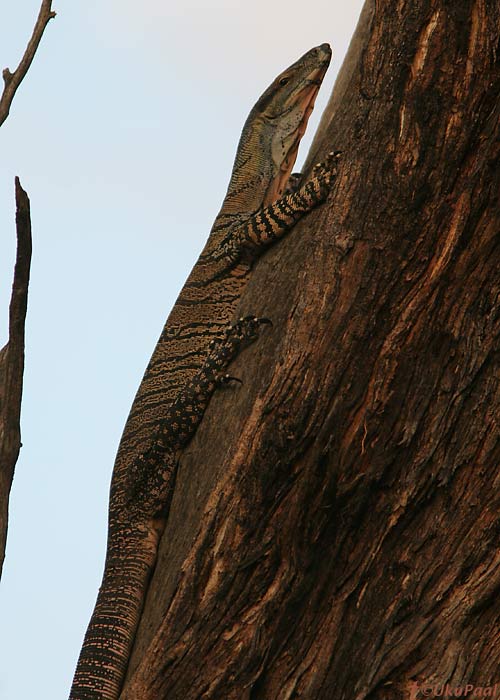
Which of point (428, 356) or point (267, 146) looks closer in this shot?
point (428, 356)

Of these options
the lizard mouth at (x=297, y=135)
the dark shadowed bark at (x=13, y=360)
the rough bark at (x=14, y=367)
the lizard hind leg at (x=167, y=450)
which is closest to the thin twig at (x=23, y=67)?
the dark shadowed bark at (x=13, y=360)

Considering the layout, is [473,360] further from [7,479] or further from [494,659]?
[7,479]

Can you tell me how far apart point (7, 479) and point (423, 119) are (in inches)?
107

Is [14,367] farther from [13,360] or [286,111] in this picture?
[286,111]

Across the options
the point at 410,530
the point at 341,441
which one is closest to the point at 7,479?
the point at 341,441

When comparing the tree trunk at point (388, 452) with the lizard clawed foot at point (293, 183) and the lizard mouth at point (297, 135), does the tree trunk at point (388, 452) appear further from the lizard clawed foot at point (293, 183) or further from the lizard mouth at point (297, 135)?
the lizard mouth at point (297, 135)

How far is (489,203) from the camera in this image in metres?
4.43

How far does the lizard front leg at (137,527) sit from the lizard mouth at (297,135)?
175 cm

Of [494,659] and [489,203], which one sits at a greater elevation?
[489,203]

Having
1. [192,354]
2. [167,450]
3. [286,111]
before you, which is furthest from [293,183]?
[167,450]

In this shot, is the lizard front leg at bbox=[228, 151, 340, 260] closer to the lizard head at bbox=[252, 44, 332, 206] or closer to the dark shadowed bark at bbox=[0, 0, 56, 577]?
the lizard head at bbox=[252, 44, 332, 206]

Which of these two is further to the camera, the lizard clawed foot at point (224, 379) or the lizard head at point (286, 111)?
the lizard head at point (286, 111)

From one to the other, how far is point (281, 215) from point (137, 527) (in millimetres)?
2086

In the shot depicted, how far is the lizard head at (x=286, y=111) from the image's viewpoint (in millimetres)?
7078
